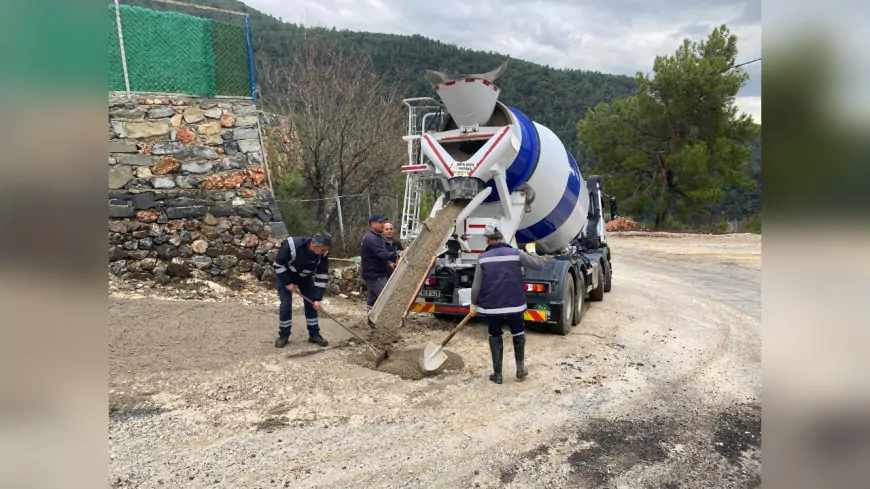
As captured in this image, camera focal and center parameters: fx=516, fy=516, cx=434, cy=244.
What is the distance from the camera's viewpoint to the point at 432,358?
561 cm

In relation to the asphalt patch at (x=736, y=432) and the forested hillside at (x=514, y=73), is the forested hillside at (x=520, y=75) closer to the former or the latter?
the forested hillside at (x=514, y=73)

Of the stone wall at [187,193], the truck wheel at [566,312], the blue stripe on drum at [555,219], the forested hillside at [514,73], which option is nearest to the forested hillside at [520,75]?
the forested hillside at [514,73]

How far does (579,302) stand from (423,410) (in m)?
4.29

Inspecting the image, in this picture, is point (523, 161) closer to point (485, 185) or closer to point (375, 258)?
point (485, 185)

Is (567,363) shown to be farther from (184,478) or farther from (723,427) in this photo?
(184,478)

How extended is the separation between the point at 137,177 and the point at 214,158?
4.34ft

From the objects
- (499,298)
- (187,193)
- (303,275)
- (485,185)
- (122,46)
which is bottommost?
(499,298)

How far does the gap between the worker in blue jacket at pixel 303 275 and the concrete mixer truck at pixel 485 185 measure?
4.33 ft

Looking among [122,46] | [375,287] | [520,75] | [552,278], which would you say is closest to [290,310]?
[375,287]

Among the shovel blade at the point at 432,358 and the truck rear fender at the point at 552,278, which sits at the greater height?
the truck rear fender at the point at 552,278

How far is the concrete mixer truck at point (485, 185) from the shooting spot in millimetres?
6754

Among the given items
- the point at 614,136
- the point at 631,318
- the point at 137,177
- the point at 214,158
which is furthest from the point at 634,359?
the point at 614,136

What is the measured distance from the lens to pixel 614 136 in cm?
2962

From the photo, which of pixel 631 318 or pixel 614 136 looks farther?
pixel 614 136
